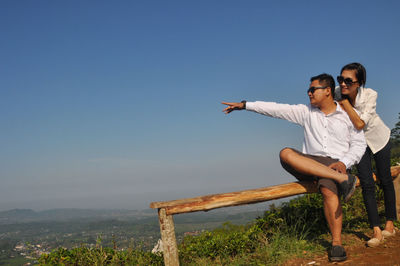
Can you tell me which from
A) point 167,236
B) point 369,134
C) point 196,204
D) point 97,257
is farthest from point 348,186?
point 97,257

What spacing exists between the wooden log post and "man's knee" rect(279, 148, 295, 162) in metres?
1.64

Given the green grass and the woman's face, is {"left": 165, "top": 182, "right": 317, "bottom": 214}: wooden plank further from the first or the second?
the woman's face

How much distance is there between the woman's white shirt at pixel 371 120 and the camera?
4.05 metres

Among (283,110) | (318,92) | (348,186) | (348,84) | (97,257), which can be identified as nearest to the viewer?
(348,186)

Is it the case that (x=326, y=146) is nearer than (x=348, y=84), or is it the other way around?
Answer: (x=326, y=146)

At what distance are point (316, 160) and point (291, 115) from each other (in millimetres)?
726

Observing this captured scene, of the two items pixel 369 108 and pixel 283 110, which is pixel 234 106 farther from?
pixel 369 108

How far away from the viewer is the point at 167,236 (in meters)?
3.71

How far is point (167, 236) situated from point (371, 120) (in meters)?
3.22

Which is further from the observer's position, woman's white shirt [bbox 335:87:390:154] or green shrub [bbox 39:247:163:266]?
green shrub [bbox 39:247:163:266]

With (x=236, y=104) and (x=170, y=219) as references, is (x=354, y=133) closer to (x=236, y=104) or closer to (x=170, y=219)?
(x=236, y=104)

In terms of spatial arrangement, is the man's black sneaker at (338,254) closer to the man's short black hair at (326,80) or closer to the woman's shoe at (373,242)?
the woman's shoe at (373,242)

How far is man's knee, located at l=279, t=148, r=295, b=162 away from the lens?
12.7ft

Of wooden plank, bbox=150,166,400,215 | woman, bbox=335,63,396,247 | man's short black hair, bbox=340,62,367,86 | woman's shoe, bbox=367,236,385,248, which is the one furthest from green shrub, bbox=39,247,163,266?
man's short black hair, bbox=340,62,367,86
